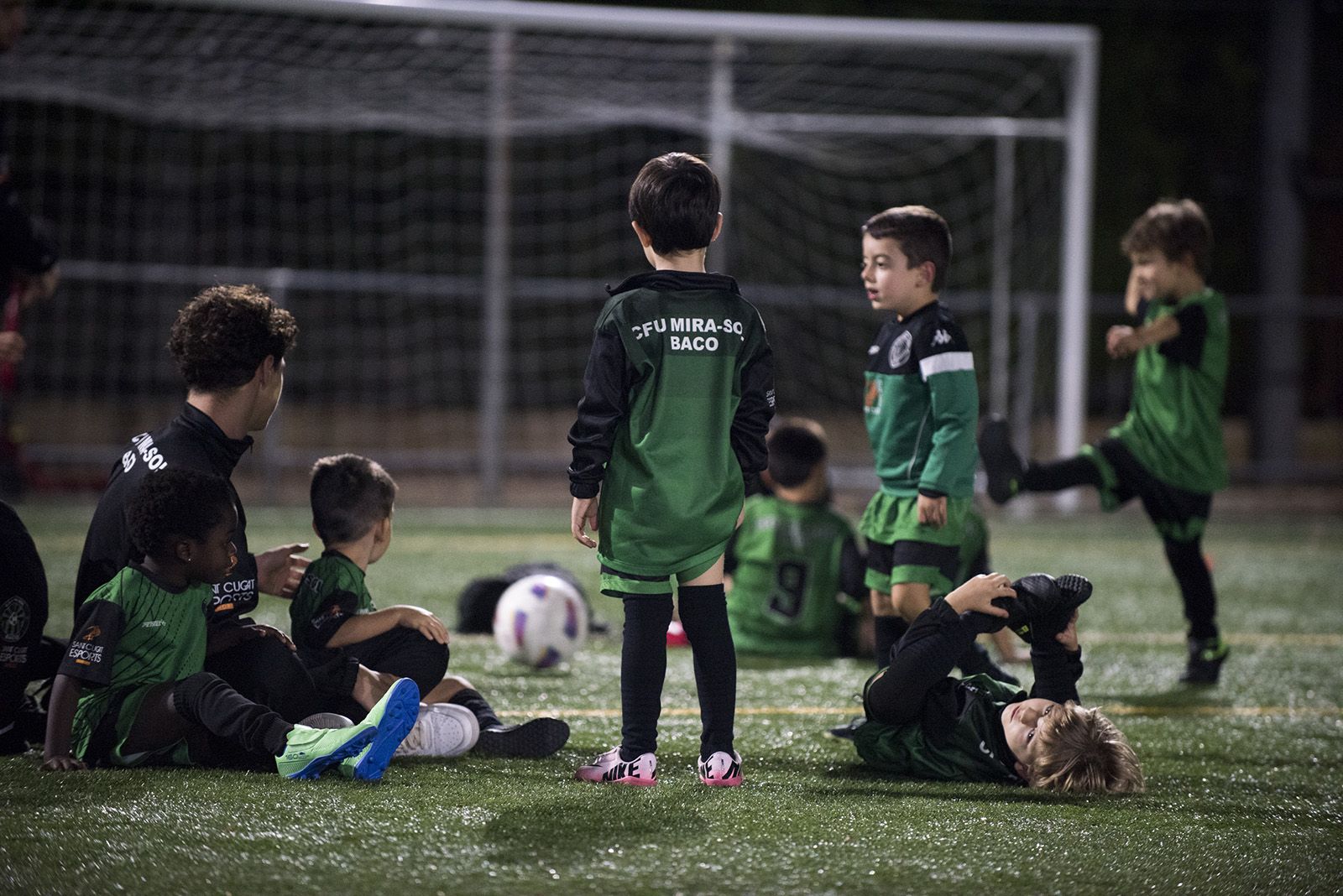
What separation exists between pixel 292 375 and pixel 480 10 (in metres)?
8.37

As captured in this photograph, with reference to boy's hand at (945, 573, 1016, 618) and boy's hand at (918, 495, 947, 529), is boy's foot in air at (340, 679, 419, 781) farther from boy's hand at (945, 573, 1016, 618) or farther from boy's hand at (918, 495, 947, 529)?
boy's hand at (918, 495, 947, 529)

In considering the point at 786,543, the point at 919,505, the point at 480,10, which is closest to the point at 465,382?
the point at 480,10

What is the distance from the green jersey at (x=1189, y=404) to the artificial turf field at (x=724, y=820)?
0.77 metres

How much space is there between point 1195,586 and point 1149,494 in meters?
0.35

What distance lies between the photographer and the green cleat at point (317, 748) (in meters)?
3.04

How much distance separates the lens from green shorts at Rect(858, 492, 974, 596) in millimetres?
3936

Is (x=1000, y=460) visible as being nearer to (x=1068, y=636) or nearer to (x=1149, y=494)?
(x=1149, y=494)

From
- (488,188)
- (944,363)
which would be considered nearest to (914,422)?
(944,363)

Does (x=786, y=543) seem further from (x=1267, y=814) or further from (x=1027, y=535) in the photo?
(x=1027, y=535)

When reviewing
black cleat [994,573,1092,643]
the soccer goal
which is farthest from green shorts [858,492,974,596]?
the soccer goal

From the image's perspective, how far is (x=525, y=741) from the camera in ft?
11.5

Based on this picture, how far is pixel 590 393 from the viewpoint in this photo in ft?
10.3

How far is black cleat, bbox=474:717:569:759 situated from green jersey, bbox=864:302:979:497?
1.17 m

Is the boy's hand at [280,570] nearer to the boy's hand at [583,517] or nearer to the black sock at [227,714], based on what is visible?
the black sock at [227,714]
